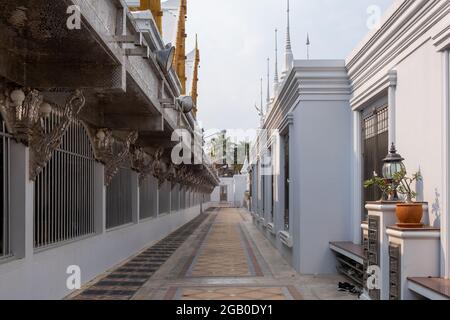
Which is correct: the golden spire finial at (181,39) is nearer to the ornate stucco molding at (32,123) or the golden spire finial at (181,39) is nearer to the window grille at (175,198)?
the window grille at (175,198)

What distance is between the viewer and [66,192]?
31.5 ft

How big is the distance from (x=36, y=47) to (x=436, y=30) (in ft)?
14.4

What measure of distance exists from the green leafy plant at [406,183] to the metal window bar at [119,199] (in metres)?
6.99

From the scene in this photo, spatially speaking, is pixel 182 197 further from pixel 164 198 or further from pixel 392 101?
pixel 392 101

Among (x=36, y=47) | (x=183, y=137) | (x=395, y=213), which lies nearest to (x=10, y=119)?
(x=36, y=47)

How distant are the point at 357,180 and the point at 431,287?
16.1 feet

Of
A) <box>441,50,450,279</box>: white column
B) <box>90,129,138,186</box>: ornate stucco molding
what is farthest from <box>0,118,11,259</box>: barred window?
<box>441,50,450,279</box>: white column

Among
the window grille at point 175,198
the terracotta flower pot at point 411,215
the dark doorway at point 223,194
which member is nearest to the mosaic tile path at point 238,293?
the terracotta flower pot at point 411,215

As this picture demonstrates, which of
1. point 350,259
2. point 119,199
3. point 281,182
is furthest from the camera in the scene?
point 281,182

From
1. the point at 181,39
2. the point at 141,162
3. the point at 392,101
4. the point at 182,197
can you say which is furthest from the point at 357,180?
the point at 181,39

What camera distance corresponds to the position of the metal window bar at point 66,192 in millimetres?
8336

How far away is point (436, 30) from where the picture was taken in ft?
21.3

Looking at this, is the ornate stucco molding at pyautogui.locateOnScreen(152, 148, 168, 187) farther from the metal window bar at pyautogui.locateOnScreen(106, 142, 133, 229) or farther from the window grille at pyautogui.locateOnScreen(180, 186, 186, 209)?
the window grille at pyautogui.locateOnScreen(180, 186, 186, 209)
